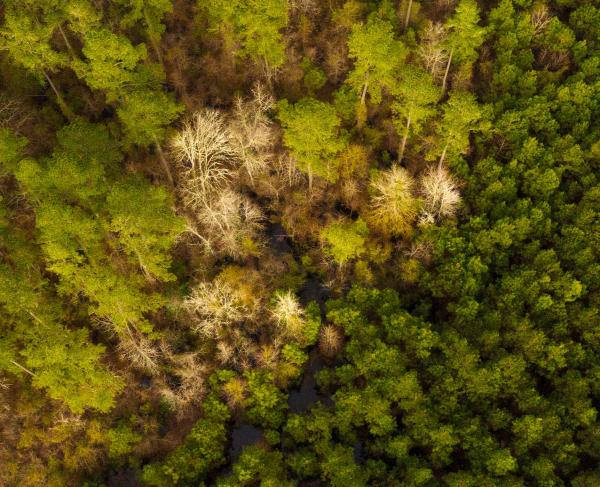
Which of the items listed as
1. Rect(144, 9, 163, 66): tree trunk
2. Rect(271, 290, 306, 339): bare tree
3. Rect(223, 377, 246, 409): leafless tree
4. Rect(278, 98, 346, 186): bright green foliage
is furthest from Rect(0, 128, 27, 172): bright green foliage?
Rect(223, 377, 246, 409): leafless tree

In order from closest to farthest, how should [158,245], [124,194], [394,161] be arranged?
1. [124,194]
2. [158,245]
3. [394,161]

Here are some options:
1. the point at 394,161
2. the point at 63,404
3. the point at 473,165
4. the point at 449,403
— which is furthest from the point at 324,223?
the point at 63,404

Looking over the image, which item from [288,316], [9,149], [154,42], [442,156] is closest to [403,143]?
[442,156]

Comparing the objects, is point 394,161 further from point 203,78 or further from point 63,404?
point 63,404

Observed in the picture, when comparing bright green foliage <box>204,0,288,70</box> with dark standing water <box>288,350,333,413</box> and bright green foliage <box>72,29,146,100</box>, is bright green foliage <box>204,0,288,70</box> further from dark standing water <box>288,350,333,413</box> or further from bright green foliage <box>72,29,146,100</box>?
dark standing water <box>288,350,333,413</box>

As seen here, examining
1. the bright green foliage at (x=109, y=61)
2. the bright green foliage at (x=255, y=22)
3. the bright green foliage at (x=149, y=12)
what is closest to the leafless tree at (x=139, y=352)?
the bright green foliage at (x=109, y=61)

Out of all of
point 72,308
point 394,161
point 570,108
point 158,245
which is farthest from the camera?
point 394,161
